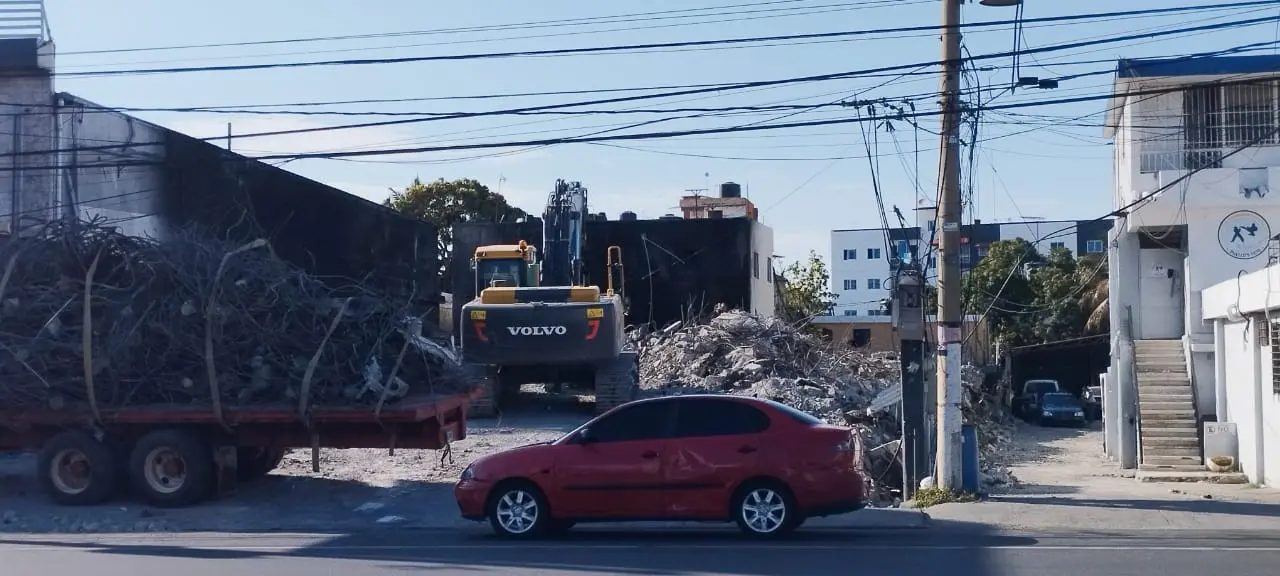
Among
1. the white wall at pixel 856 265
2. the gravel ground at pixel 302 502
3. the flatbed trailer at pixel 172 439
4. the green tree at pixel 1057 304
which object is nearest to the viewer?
the gravel ground at pixel 302 502

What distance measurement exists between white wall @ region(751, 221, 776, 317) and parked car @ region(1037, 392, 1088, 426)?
10.0 meters

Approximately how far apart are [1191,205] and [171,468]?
22.2 m

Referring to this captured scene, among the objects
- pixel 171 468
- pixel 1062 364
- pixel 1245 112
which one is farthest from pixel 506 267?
pixel 1062 364

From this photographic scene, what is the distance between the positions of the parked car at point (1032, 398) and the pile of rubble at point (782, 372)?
24.1ft

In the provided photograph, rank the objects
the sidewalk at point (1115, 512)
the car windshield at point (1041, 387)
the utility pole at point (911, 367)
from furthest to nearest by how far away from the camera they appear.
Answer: the car windshield at point (1041, 387) → the utility pole at point (911, 367) → the sidewalk at point (1115, 512)

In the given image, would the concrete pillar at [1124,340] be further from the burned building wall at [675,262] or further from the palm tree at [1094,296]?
the palm tree at [1094,296]

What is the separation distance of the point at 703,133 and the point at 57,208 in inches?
584

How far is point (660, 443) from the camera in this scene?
1299 cm

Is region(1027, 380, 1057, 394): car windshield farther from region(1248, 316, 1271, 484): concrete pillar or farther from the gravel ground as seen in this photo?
the gravel ground

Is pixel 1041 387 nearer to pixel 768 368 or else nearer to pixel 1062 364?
pixel 1062 364

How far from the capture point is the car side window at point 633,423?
516 inches

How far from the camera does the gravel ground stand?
50.0 feet

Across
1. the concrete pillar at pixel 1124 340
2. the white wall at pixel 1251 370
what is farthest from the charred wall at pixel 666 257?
the white wall at pixel 1251 370

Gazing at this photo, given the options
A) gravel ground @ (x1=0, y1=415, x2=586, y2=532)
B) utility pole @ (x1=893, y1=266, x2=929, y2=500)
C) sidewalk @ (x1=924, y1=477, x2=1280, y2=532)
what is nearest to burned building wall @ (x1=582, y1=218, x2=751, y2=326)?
gravel ground @ (x1=0, y1=415, x2=586, y2=532)
